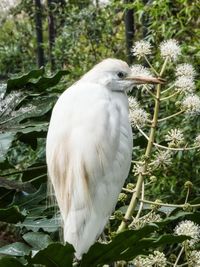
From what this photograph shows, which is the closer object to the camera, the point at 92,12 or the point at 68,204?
the point at 68,204

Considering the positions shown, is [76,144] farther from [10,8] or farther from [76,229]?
[10,8]

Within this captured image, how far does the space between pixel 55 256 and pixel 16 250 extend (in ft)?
0.64

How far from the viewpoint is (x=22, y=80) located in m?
1.61

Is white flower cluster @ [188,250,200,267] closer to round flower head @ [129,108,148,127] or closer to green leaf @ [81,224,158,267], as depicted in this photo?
green leaf @ [81,224,158,267]

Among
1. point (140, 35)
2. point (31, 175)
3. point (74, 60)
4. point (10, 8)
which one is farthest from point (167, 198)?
point (10, 8)

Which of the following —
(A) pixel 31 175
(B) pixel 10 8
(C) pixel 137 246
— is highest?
(C) pixel 137 246

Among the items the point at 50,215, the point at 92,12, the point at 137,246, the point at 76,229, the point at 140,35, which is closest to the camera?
the point at 137,246

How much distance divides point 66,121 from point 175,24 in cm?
125

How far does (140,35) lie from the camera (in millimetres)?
3707

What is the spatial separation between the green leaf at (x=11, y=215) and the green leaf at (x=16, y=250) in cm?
4

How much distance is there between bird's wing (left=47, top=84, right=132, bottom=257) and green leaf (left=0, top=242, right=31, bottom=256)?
0.14m

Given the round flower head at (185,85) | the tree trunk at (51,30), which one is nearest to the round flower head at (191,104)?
the round flower head at (185,85)

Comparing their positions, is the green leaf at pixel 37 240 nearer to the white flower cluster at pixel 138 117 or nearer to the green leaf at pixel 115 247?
the green leaf at pixel 115 247

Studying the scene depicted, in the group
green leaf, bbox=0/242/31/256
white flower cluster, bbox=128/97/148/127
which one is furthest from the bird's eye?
green leaf, bbox=0/242/31/256
